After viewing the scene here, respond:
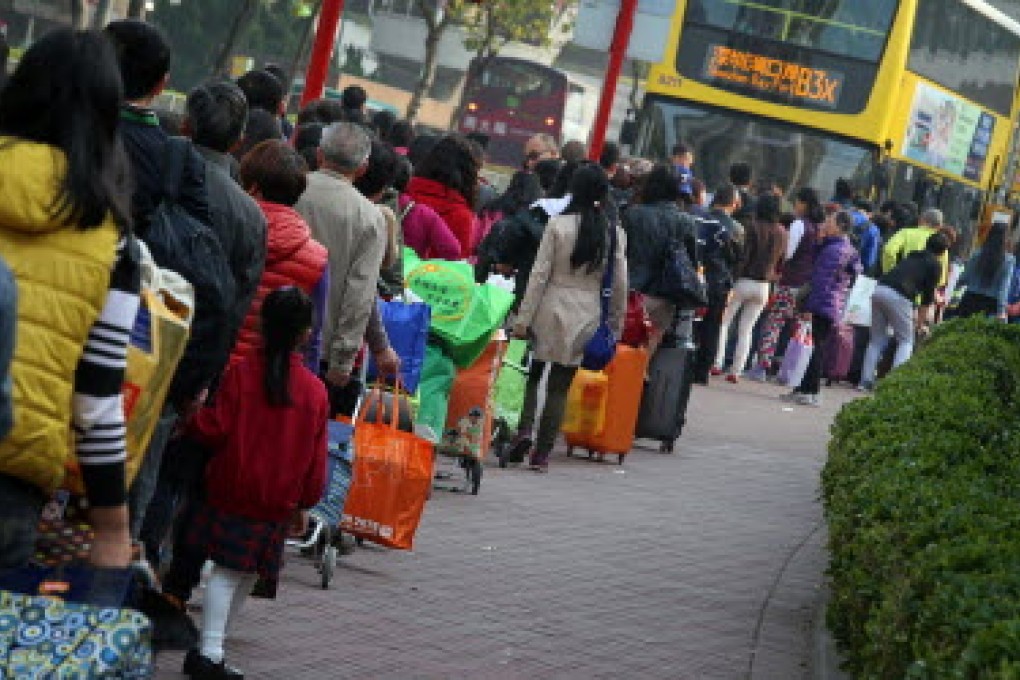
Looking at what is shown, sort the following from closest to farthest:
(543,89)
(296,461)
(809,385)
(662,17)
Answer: (296,461) → (662,17) → (809,385) → (543,89)

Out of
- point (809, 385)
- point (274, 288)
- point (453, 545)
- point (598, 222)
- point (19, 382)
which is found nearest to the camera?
point (19, 382)

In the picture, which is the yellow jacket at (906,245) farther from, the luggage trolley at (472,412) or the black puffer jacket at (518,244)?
the luggage trolley at (472,412)

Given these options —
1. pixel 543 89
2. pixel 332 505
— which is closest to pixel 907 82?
pixel 332 505

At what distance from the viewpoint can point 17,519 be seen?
14.9 ft

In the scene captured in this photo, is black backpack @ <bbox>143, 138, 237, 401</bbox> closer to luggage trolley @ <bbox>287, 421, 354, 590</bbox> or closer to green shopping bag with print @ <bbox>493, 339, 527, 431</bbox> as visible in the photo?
luggage trolley @ <bbox>287, 421, 354, 590</bbox>

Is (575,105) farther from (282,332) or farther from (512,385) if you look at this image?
(282,332)

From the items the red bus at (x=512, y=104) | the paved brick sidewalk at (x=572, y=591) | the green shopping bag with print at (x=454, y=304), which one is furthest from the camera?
the red bus at (x=512, y=104)

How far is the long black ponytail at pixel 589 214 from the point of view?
13555 millimetres

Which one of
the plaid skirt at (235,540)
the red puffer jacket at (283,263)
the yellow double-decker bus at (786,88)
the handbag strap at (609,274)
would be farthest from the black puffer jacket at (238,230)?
the yellow double-decker bus at (786,88)

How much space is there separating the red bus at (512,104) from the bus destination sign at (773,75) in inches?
889

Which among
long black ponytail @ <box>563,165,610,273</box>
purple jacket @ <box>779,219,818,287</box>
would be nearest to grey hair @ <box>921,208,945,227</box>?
purple jacket @ <box>779,219,818,287</box>

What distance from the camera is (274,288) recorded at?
7879 millimetres

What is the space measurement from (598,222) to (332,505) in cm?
487

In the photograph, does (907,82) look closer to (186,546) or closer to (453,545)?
(453,545)
